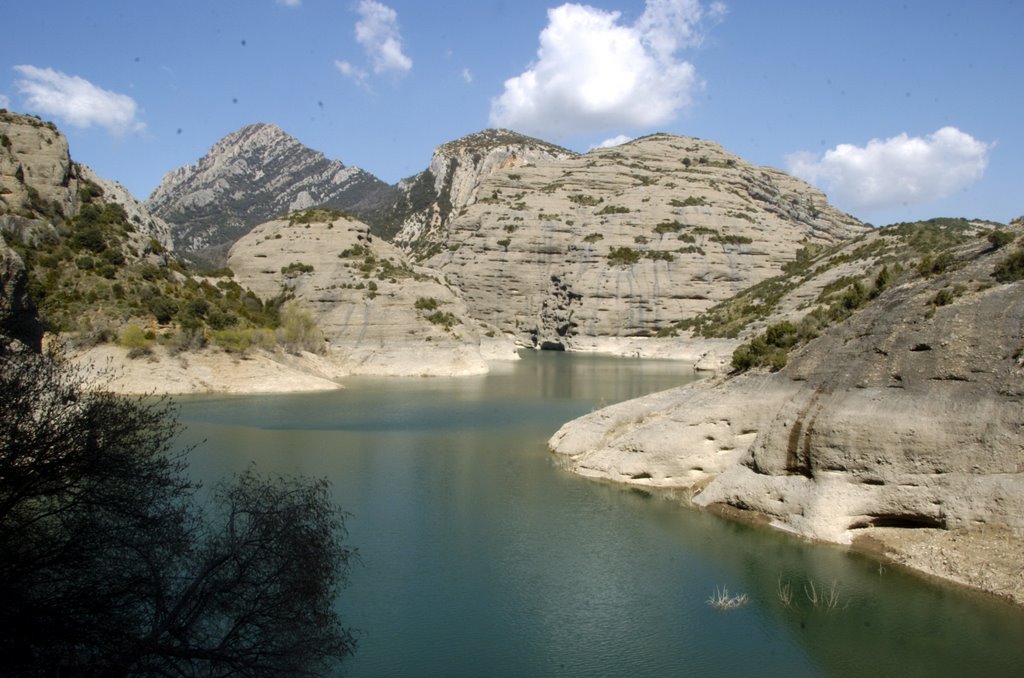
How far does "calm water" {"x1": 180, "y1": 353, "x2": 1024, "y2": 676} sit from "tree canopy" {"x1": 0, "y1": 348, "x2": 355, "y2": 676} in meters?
2.79

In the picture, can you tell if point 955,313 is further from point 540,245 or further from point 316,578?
point 540,245


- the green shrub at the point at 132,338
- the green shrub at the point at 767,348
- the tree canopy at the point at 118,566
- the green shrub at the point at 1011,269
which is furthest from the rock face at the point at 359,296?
the tree canopy at the point at 118,566

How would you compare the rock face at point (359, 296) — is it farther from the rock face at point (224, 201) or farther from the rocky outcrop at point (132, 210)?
the rock face at point (224, 201)

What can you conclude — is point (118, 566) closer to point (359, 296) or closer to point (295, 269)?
point (359, 296)

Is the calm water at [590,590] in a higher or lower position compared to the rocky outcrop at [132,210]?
lower

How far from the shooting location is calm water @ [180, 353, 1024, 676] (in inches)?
472

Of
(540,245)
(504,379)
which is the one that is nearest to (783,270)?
(540,245)

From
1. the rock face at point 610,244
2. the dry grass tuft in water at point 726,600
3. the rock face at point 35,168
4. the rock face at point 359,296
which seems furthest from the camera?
the rock face at point 610,244

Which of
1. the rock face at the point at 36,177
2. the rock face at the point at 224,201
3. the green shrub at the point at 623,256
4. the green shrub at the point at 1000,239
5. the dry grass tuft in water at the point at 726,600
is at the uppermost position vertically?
the rock face at the point at 224,201

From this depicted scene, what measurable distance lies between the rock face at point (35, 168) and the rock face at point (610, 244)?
68.4m

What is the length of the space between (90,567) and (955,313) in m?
18.4

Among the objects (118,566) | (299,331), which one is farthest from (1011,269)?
(299,331)

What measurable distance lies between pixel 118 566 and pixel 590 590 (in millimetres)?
8926

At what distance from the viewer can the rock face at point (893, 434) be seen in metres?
14.8
